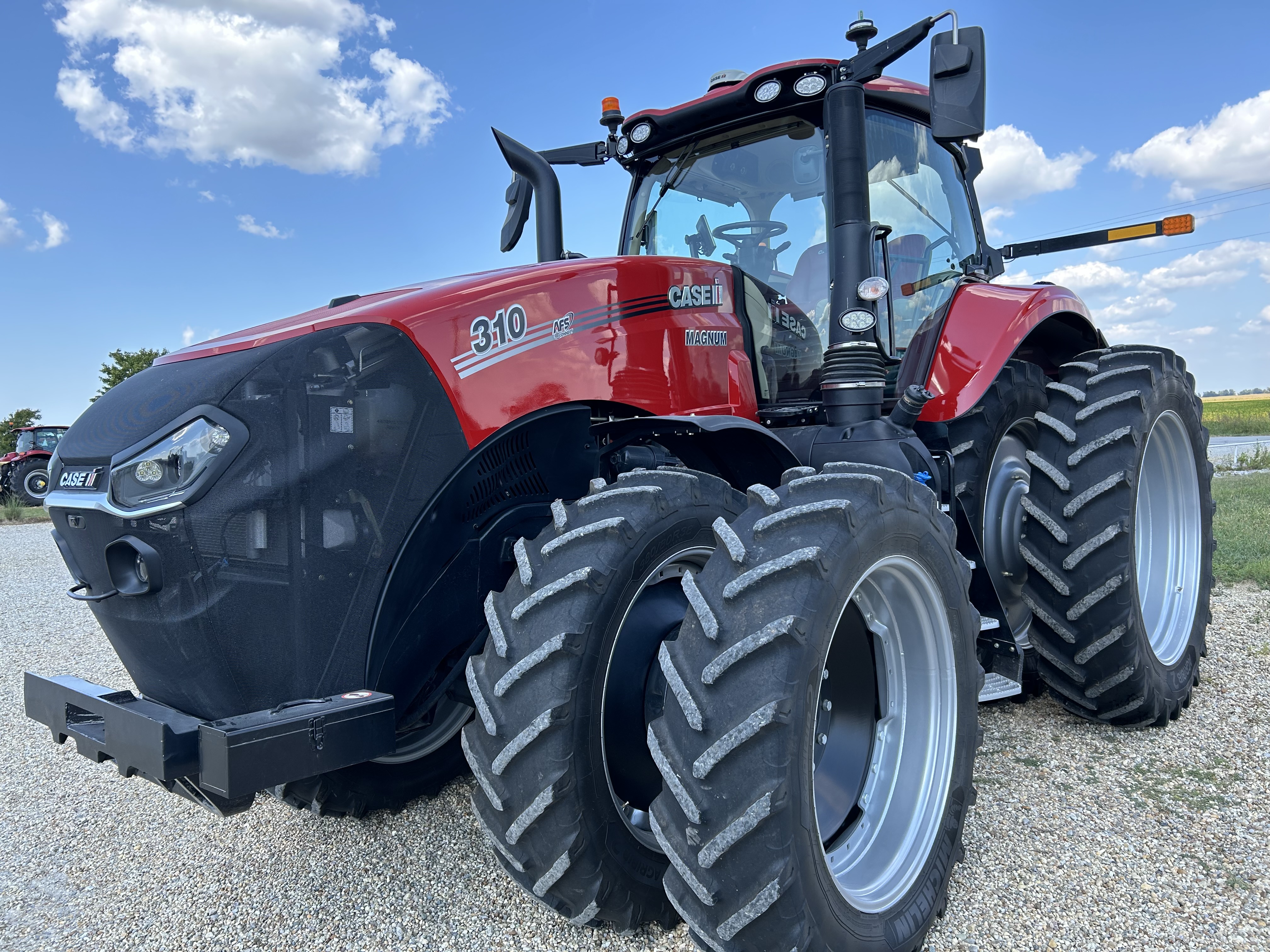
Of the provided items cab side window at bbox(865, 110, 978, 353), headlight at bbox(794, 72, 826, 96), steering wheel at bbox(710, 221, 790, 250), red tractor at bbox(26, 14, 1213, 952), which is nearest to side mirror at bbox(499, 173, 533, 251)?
red tractor at bbox(26, 14, 1213, 952)

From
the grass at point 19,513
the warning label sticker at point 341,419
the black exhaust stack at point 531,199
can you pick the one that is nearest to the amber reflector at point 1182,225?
the black exhaust stack at point 531,199

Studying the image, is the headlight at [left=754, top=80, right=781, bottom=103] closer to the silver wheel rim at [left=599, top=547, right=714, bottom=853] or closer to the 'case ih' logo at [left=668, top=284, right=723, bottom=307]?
the 'case ih' logo at [left=668, top=284, right=723, bottom=307]

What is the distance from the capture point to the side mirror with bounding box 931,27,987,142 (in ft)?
7.99

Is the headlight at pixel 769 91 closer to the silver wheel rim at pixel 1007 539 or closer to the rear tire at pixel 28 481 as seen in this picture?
the silver wheel rim at pixel 1007 539

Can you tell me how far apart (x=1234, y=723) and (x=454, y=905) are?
3285mm

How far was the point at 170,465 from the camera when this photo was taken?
193cm

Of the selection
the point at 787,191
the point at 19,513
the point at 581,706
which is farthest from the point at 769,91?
the point at 19,513

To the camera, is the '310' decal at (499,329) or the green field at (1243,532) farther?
the green field at (1243,532)

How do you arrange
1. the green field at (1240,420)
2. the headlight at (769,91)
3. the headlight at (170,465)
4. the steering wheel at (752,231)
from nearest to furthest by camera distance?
the headlight at (170,465) → the headlight at (769,91) → the steering wheel at (752,231) → the green field at (1240,420)

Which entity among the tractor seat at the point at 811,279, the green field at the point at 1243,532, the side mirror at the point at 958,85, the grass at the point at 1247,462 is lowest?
the green field at the point at 1243,532

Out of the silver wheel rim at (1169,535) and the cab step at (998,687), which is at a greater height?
the silver wheel rim at (1169,535)

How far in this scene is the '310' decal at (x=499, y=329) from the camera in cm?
226

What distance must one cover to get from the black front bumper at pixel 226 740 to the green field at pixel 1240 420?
3251 centimetres

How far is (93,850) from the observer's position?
2.88 metres
